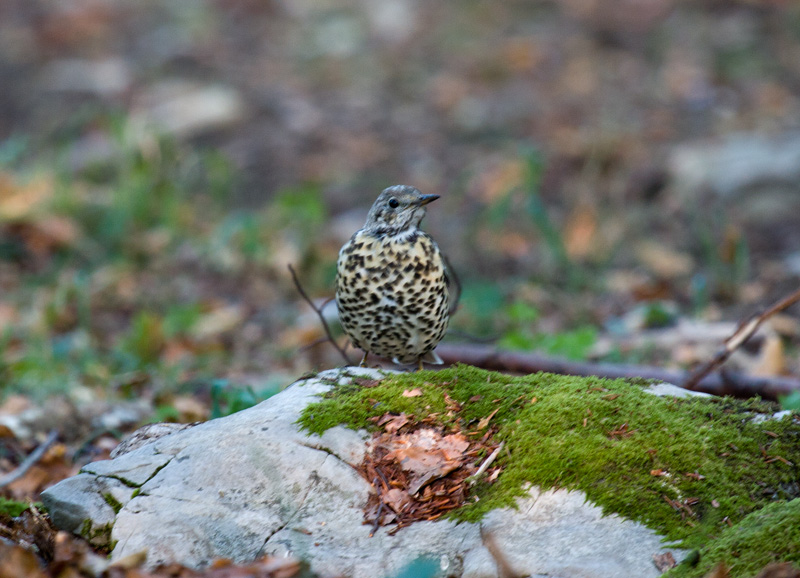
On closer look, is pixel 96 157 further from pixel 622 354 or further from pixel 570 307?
pixel 622 354

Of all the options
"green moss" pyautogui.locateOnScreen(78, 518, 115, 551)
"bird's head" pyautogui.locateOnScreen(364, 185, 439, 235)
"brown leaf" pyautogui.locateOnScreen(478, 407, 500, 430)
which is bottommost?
"brown leaf" pyautogui.locateOnScreen(478, 407, 500, 430)

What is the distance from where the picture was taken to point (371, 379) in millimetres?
3412

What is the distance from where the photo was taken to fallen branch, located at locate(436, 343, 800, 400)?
4562 millimetres

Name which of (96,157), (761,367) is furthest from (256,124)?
(761,367)

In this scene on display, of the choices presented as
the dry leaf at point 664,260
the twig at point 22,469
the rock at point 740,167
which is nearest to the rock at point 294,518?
the twig at point 22,469

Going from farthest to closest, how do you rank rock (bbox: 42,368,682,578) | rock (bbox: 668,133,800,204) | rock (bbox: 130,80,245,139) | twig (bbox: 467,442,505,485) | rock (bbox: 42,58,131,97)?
rock (bbox: 42,58,131,97), rock (bbox: 130,80,245,139), rock (bbox: 668,133,800,204), twig (bbox: 467,442,505,485), rock (bbox: 42,368,682,578)

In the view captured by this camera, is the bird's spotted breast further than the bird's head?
No

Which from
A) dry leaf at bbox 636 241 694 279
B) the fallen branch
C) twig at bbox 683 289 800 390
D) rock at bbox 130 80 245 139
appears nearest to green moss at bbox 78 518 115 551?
the fallen branch

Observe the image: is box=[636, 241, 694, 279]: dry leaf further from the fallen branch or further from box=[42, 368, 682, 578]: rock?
box=[42, 368, 682, 578]: rock

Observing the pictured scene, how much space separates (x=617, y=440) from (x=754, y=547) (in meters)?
0.58

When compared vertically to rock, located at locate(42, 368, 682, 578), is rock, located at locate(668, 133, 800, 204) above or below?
below

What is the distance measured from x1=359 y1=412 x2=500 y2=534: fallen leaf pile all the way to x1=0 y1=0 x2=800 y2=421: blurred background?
1315 mm

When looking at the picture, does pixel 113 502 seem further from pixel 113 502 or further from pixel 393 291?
pixel 393 291

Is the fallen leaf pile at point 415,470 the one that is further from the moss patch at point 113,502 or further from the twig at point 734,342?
the twig at point 734,342
